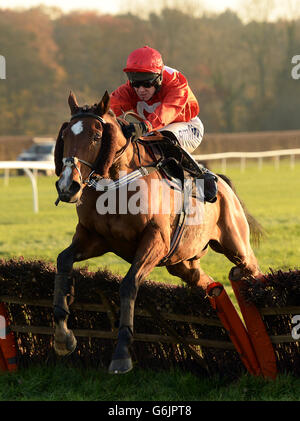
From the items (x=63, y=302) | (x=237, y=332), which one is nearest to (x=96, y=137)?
(x=63, y=302)

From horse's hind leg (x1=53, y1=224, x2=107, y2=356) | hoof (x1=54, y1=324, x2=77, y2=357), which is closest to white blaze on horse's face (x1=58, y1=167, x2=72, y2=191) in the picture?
horse's hind leg (x1=53, y1=224, x2=107, y2=356)

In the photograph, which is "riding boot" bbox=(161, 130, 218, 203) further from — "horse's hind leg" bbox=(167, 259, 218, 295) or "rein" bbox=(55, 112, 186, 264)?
"horse's hind leg" bbox=(167, 259, 218, 295)

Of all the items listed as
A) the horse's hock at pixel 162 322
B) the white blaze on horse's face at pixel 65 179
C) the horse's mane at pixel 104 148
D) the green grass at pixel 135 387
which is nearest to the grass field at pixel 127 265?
the green grass at pixel 135 387

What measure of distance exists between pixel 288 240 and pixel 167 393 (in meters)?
6.98

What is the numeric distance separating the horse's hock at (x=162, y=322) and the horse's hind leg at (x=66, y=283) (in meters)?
0.15

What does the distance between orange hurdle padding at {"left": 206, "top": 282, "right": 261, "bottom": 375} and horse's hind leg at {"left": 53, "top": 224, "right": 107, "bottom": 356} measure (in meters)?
0.75

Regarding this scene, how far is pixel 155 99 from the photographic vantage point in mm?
4773

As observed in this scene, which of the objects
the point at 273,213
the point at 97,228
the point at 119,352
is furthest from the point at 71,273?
the point at 273,213

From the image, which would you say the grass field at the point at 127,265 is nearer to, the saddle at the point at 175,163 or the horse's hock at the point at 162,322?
the horse's hock at the point at 162,322

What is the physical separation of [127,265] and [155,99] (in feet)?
14.9

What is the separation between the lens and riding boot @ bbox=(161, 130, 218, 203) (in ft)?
15.4

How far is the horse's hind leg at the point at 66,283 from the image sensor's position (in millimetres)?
4012

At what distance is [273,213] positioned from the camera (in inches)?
561

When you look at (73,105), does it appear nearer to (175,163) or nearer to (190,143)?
(175,163)
